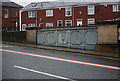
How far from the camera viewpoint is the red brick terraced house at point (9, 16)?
55.1 m

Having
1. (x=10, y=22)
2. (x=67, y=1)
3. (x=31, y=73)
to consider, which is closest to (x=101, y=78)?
(x=31, y=73)

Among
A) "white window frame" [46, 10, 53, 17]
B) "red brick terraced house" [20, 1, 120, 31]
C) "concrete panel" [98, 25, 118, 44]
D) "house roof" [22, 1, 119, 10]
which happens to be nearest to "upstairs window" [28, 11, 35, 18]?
"red brick terraced house" [20, 1, 120, 31]

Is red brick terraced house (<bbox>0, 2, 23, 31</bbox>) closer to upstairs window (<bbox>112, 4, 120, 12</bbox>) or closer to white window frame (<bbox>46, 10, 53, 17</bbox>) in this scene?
white window frame (<bbox>46, 10, 53, 17</bbox>)

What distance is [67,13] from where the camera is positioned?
45781 mm

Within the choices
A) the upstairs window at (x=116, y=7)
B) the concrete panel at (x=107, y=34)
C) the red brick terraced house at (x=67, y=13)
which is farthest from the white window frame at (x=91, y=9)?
the concrete panel at (x=107, y=34)

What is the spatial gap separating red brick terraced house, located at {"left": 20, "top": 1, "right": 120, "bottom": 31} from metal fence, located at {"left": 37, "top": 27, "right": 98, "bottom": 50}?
21942mm

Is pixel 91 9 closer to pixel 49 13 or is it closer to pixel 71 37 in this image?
pixel 49 13

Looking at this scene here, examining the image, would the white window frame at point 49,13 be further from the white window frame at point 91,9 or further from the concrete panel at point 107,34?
the concrete panel at point 107,34

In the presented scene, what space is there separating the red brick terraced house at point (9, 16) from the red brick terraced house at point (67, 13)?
20.7 ft

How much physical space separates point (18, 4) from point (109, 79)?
54.8 meters

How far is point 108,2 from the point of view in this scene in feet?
138

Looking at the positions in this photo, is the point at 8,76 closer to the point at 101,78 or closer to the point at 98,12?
the point at 101,78

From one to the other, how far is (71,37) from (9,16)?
40316mm

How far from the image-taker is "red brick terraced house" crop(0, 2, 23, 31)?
55.1m
